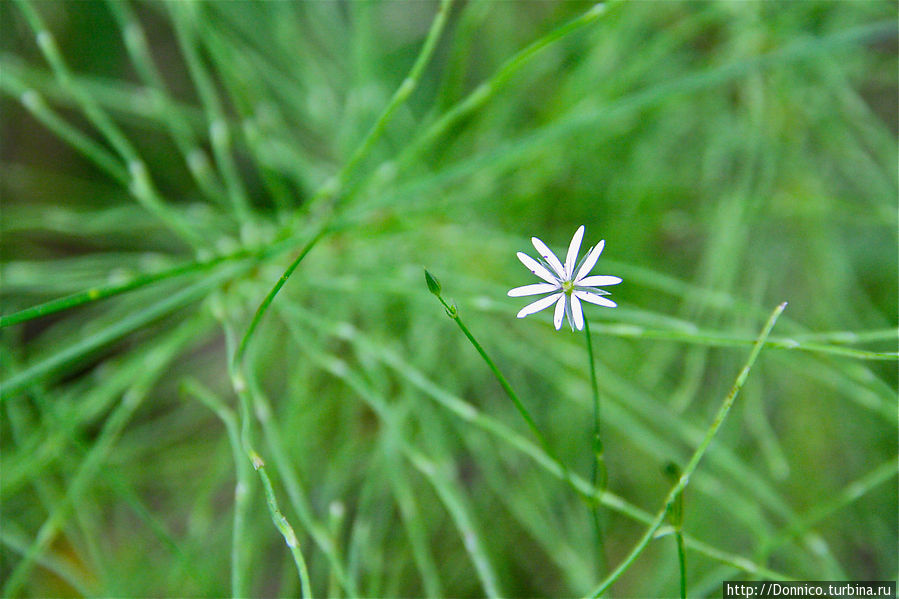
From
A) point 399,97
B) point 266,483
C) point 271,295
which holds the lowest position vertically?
point 266,483

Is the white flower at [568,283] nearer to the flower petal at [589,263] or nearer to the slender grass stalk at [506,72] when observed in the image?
the flower petal at [589,263]

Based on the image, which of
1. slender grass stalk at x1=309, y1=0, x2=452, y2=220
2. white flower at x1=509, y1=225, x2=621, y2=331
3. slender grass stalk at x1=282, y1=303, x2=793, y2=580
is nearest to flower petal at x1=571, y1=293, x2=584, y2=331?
white flower at x1=509, y1=225, x2=621, y2=331

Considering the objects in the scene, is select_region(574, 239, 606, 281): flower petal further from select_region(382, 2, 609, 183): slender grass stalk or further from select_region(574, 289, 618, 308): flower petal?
select_region(382, 2, 609, 183): slender grass stalk

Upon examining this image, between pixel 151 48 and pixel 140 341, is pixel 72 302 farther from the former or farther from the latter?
pixel 151 48

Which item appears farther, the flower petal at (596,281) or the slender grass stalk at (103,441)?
the slender grass stalk at (103,441)

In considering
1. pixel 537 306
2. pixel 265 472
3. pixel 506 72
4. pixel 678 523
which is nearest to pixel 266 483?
pixel 265 472

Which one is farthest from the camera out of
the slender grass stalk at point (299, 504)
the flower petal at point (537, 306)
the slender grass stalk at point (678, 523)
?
the slender grass stalk at point (299, 504)

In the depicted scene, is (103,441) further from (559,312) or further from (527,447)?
(559,312)

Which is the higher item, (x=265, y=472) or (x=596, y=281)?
(x=596, y=281)

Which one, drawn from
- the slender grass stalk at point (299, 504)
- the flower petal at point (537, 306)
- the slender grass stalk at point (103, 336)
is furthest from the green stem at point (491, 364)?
the slender grass stalk at point (103, 336)
